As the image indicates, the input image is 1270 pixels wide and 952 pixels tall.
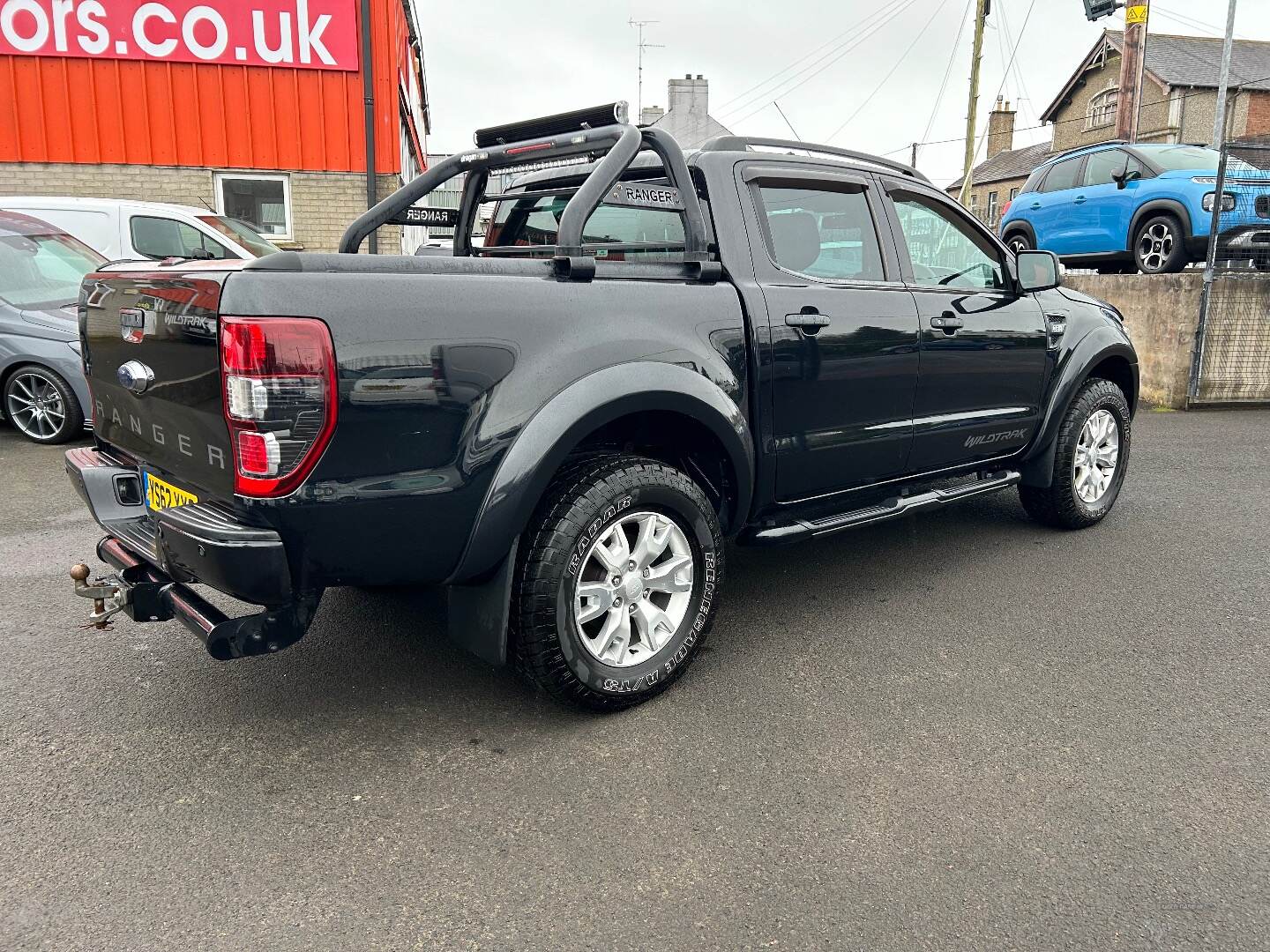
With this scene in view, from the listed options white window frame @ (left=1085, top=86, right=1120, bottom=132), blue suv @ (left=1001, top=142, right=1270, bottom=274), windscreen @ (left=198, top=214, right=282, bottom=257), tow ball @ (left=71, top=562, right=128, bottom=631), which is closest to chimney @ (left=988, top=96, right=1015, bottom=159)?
white window frame @ (left=1085, top=86, right=1120, bottom=132)

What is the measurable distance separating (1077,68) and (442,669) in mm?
44405

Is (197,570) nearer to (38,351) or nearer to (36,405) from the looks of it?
(38,351)

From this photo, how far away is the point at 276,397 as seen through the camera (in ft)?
7.88

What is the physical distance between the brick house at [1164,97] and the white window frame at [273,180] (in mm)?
28183

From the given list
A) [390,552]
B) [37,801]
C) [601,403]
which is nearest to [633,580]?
[601,403]

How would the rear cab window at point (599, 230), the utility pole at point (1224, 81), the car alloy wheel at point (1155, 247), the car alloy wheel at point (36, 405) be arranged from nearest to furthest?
the rear cab window at point (599, 230)
the car alloy wheel at point (36, 405)
the car alloy wheel at point (1155, 247)
the utility pole at point (1224, 81)

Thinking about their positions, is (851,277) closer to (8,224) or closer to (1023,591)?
(1023,591)

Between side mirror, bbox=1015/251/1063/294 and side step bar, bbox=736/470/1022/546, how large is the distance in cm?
93

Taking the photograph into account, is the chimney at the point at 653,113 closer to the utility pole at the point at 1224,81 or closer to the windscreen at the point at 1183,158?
the utility pole at the point at 1224,81

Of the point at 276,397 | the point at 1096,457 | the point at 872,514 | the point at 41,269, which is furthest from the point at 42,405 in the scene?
the point at 1096,457

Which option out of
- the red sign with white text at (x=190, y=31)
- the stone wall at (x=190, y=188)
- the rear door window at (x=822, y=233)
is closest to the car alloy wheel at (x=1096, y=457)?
the rear door window at (x=822, y=233)

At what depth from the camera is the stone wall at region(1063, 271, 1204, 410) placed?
9852 millimetres

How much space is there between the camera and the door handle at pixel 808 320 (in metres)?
3.56

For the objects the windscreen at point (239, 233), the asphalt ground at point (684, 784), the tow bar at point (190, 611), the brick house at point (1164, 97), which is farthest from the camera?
the brick house at point (1164, 97)
